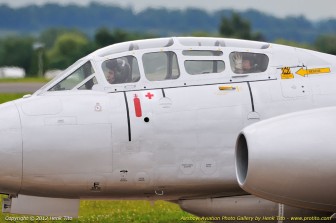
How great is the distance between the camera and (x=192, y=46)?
14180 millimetres

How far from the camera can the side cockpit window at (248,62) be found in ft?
46.4

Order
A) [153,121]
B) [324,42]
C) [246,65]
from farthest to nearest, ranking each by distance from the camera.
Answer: [324,42] → [246,65] → [153,121]

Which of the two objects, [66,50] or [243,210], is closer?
[243,210]

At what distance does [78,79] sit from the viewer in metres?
13.9

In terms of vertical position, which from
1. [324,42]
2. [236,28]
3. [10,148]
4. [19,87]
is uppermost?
[236,28]

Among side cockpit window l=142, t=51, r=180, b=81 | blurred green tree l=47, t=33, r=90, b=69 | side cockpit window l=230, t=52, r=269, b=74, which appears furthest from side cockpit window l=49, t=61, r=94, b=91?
blurred green tree l=47, t=33, r=90, b=69

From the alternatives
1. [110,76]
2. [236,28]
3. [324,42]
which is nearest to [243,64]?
[110,76]

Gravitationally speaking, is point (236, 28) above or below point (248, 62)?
above

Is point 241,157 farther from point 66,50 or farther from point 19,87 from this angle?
point 66,50

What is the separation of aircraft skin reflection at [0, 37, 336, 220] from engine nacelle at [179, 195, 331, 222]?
0.01 m

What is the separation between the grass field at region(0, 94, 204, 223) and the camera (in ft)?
52.4

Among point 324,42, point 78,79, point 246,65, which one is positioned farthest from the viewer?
point 324,42

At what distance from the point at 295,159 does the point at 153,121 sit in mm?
2389

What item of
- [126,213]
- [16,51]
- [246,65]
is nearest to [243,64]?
[246,65]
